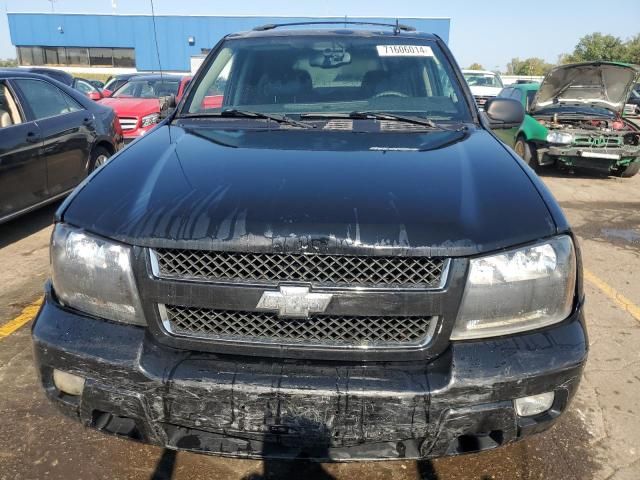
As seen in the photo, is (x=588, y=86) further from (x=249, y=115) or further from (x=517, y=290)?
(x=517, y=290)

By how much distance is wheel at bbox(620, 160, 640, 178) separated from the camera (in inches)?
347

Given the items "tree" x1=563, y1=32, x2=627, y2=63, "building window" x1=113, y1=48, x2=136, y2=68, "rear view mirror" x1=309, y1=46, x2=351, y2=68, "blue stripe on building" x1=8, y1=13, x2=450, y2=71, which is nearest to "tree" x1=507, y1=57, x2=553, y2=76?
"tree" x1=563, y1=32, x2=627, y2=63

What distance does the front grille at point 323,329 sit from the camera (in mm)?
1768

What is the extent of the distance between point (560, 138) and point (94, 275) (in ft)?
26.7

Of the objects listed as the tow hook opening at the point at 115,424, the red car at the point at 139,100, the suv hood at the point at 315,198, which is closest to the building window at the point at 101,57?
the red car at the point at 139,100

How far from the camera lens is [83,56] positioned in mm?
45906

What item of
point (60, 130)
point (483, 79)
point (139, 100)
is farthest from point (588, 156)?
point (483, 79)

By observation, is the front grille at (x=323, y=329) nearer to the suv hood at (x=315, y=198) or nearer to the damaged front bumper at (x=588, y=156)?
the suv hood at (x=315, y=198)

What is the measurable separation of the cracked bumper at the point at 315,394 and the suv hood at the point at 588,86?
8.32 meters

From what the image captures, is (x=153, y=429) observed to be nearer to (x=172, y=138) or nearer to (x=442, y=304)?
(x=442, y=304)

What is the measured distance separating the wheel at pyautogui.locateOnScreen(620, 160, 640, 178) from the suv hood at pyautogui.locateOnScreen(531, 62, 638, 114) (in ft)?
3.63

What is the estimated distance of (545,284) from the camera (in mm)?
1799

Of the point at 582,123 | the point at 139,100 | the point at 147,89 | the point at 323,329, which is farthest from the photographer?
the point at 147,89

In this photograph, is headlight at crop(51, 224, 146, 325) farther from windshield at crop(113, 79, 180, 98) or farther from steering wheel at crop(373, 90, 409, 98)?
windshield at crop(113, 79, 180, 98)
